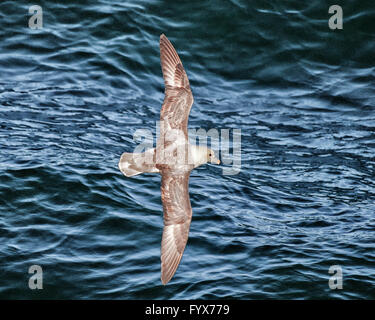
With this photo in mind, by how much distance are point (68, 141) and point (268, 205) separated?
132 inches

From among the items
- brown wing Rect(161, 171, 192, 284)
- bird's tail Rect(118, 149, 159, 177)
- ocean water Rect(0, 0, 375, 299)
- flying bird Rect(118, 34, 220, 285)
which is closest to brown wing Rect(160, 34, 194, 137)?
flying bird Rect(118, 34, 220, 285)

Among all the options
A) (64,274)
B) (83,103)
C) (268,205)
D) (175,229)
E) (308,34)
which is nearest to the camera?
(175,229)

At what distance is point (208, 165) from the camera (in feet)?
38.3

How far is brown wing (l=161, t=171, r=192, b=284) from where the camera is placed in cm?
803

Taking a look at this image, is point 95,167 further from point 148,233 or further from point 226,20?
point 226,20

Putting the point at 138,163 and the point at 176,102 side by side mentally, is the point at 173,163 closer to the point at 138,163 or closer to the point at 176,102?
the point at 138,163

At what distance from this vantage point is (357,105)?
43.5ft

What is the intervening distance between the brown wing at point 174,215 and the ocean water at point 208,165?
952 mm

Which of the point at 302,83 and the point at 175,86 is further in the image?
the point at 302,83

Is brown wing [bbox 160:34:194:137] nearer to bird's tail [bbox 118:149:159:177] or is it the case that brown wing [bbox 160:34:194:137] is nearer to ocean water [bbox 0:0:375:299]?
bird's tail [bbox 118:149:159:177]

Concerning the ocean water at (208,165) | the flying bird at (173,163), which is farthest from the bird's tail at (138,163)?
the ocean water at (208,165)

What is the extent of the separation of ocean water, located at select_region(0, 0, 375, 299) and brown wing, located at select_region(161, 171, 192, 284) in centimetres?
95

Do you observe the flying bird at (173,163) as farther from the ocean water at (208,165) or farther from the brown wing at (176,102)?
the ocean water at (208,165)
